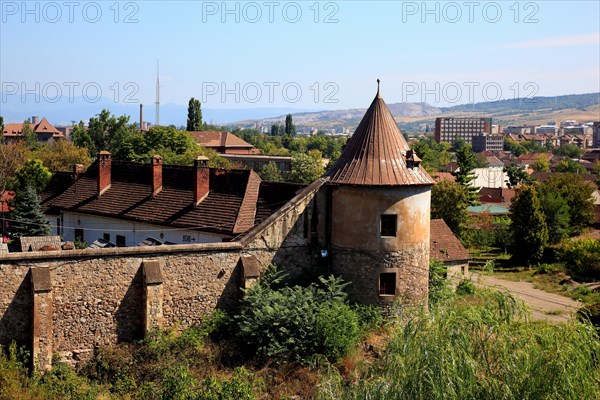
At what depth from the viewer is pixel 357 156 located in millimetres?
26828

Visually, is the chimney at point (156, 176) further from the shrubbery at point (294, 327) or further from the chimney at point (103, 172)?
the shrubbery at point (294, 327)

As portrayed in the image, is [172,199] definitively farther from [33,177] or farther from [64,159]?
[64,159]

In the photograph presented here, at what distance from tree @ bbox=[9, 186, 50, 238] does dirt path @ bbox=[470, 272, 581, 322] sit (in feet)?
83.9

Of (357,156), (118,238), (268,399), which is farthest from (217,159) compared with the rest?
(268,399)

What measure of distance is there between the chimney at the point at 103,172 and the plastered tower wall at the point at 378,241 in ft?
64.6

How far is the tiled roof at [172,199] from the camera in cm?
3447

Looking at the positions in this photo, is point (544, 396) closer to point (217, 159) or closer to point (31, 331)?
point (31, 331)

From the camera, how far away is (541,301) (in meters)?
42.1

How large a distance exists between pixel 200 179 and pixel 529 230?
3103 centimetres

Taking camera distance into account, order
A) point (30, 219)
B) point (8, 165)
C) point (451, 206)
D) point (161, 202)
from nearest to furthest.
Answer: point (161, 202)
point (30, 219)
point (451, 206)
point (8, 165)

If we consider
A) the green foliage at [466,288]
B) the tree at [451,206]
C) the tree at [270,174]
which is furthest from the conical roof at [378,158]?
the tree at [270,174]

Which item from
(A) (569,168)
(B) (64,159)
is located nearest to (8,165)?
(B) (64,159)

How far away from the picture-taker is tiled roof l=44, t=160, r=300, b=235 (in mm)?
34472

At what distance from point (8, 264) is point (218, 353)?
7189 millimetres
